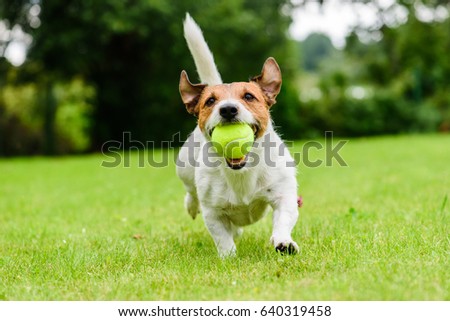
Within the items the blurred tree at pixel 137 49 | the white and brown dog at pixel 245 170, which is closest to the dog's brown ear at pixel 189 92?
the white and brown dog at pixel 245 170

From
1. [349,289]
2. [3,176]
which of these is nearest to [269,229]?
[349,289]

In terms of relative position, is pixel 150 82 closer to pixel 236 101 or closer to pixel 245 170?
pixel 245 170

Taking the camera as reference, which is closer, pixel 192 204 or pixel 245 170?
pixel 245 170

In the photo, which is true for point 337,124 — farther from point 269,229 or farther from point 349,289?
point 349,289

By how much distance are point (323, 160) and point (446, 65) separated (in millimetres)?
20470

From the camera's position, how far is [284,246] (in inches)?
161

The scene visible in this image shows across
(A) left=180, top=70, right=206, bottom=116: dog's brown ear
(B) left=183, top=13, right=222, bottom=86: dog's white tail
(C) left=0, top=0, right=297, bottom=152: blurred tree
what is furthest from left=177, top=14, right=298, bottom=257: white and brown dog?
(C) left=0, top=0, right=297, bottom=152: blurred tree

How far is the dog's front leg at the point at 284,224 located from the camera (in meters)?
4.10

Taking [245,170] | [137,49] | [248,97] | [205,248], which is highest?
[137,49]

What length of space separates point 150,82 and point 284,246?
859 inches

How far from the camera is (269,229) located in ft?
19.6

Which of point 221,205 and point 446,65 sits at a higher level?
point 446,65

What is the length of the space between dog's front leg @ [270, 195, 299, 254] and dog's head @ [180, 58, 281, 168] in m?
0.57

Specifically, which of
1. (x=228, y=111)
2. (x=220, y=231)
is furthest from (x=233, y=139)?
(x=220, y=231)
